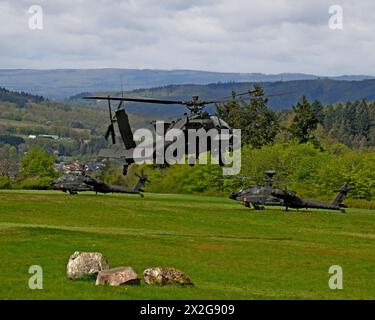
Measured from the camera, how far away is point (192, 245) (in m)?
47.0

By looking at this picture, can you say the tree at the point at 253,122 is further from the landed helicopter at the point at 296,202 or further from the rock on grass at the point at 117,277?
the rock on grass at the point at 117,277

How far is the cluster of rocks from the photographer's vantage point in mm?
28406

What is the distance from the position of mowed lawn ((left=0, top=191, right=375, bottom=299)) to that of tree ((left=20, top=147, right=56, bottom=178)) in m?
44.8

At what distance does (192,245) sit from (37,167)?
80.3m

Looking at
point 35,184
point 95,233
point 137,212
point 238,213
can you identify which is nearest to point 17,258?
point 95,233

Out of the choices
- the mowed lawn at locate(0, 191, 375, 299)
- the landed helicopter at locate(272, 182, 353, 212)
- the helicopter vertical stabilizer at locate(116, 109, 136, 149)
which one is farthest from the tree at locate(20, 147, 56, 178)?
the helicopter vertical stabilizer at locate(116, 109, 136, 149)

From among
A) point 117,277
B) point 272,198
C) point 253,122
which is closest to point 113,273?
point 117,277

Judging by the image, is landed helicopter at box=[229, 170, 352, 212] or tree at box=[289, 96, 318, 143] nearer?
landed helicopter at box=[229, 170, 352, 212]

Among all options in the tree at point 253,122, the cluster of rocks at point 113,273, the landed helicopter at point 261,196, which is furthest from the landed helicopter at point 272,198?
the tree at point 253,122

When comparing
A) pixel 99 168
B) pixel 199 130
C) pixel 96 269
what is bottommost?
pixel 99 168

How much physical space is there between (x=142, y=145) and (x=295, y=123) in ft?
312

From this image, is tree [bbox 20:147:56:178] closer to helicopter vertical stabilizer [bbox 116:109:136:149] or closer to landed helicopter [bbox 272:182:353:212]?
landed helicopter [bbox 272:182:353:212]
